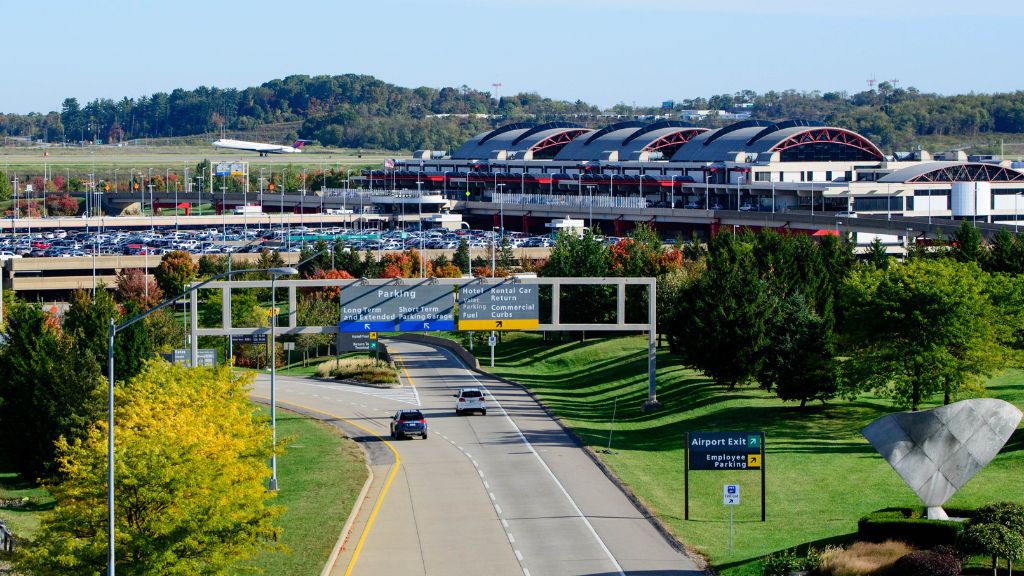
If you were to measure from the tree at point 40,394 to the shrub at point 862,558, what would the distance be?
32295mm

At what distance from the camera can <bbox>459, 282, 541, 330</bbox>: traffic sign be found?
2591 inches

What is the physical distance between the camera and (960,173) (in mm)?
160250

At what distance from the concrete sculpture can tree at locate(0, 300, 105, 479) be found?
105 ft

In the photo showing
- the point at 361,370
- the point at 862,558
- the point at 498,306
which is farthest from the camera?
the point at 361,370

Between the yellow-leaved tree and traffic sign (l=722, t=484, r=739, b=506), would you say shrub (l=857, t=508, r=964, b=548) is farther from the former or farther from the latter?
the yellow-leaved tree

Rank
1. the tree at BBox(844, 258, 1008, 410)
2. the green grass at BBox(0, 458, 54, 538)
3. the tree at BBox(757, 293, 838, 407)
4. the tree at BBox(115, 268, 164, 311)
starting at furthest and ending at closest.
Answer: the tree at BBox(115, 268, 164, 311)
the tree at BBox(757, 293, 838, 407)
the tree at BBox(844, 258, 1008, 410)
the green grass at BBox(0, 458, 54, 538)

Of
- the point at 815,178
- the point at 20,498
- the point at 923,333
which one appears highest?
the point at 815,178

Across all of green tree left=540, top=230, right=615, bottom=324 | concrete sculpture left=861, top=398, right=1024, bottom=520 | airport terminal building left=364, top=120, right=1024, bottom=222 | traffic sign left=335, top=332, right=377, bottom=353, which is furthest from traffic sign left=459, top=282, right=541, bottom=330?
airport terminal building left=364, top=120, right=1024, bottom=222

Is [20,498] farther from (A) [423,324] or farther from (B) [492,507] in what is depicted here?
(B) [492,507]

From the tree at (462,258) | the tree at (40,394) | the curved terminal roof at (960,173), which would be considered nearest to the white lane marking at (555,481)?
the tree at (40,394)

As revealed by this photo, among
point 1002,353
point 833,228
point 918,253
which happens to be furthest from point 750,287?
point 833,228

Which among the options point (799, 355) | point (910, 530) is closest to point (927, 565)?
point (910, 530)

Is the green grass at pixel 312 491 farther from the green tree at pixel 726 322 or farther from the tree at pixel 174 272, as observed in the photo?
the tree at pixel 174 272

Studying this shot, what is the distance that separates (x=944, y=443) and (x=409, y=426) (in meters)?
28.2
